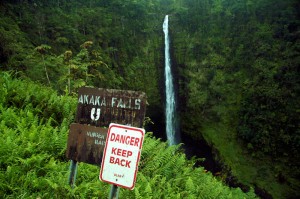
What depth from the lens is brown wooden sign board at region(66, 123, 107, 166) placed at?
3189 millimetres

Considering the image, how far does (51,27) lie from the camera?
21281mm

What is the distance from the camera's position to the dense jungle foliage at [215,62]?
21812mm

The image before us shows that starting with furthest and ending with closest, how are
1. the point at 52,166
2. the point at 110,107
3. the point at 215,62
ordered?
1. the point at 215,62
2. the point at 52,166
3. the point at 110,107

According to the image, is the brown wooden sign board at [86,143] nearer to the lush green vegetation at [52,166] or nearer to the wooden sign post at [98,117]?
the wooden sign post at [98,117]

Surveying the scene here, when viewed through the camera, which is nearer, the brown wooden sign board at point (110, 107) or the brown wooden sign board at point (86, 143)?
the brown wooden sign board at point (110, 107)

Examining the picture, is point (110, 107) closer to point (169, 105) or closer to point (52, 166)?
point (52, 166)

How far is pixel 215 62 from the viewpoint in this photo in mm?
27672

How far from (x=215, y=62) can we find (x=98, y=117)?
25.8 metres

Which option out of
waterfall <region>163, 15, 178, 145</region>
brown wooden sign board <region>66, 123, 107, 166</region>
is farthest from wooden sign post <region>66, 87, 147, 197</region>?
waterfall <region>163, 15, 178, 145</region>

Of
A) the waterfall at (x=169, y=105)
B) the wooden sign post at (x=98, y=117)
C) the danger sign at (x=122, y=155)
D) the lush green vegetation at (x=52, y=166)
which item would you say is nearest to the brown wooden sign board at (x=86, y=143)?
the wooden sign post at (x=98, y=117)

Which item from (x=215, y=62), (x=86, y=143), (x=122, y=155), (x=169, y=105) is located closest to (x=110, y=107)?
(x=86, y=143)

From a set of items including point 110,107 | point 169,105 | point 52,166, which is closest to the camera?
point 110,107

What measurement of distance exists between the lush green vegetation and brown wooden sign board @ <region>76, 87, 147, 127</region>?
1.04 metres

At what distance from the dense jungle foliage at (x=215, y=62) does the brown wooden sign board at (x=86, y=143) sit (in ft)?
48.5
